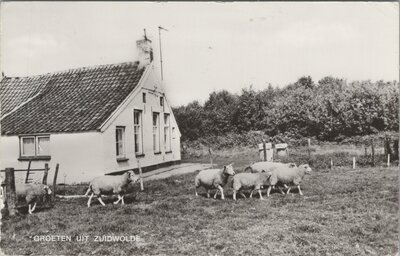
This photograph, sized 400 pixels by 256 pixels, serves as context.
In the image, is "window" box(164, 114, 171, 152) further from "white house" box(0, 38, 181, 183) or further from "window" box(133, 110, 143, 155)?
"window" box(133, 110, 143, 155)

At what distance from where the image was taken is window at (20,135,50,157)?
13141 millimetres

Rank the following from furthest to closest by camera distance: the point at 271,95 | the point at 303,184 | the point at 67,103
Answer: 1. the point at 271,95
2. the point at 67,103
3. the point at 303,184

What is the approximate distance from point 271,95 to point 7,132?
1100 cm

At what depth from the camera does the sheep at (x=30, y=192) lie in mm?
9328

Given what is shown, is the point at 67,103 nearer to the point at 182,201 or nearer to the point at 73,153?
the point at 73,153

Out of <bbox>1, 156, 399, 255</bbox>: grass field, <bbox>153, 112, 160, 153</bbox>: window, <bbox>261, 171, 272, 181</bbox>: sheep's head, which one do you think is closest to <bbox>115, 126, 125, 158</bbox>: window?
<bbox>153, 112, 160, 153</bbox>: window

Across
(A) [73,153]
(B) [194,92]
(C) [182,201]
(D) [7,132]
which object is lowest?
(C) [182,201]

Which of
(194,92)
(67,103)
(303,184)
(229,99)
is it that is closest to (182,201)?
(194,92)

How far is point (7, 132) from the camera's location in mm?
13000

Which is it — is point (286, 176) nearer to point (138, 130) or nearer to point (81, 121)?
point (138, 130)

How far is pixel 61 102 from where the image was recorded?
45.7 ft

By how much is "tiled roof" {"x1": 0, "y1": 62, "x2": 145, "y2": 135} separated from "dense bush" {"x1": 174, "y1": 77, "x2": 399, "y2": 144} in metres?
3.38

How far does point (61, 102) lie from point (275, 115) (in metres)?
9.47

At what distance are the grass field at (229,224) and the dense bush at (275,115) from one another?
16.1 ft
